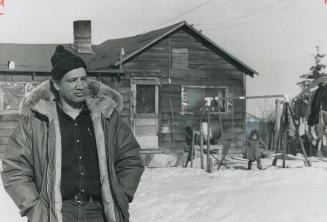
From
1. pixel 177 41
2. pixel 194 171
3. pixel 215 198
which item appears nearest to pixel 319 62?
pixel 177 41

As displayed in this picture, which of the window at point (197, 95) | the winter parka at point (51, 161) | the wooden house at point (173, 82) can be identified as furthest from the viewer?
the window at point (197, 95)

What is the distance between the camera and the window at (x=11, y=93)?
57.6ft

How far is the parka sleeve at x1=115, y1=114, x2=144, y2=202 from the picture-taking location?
3.74 metres

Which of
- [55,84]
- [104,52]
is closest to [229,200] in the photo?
[55,84]

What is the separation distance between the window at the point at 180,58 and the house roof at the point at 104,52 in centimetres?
72

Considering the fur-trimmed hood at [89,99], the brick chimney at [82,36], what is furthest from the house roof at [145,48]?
the fur-trimmed hood at [89,99]

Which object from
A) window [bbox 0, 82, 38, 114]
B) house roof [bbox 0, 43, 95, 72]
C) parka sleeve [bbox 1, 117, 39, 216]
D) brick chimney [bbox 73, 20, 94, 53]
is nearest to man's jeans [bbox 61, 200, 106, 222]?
parka sleeve [bbox 1, 117, 39, 216]

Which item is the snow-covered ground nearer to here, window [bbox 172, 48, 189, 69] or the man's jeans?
the man's jeans

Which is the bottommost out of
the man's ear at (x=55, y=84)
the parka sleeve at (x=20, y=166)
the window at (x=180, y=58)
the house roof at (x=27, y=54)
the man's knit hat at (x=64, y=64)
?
the parka sleeve at (x=20, y=166)

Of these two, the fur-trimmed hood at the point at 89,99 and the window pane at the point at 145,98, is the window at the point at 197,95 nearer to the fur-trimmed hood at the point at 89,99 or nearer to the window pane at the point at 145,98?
the window pane at the point at 145,98

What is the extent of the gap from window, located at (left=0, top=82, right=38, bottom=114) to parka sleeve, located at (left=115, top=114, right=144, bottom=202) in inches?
562

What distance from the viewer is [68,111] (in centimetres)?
379

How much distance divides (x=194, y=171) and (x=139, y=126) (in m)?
5.21

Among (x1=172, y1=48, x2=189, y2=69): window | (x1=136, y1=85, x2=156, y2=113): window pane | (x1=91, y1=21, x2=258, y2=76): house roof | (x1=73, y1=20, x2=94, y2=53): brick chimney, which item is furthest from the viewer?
(x1=73, y1=20, x2=94, y2=53): brick chimney
